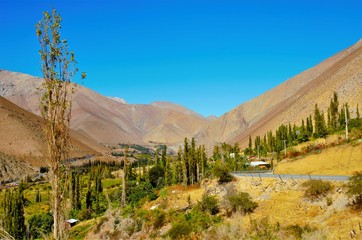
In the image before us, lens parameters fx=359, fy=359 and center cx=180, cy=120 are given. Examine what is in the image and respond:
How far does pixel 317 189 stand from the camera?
78.4 ft

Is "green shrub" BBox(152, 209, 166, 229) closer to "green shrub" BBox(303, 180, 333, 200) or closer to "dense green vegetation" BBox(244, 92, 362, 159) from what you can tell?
"green shrub" BBox(303, 180, 333, 200)

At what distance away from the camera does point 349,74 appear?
11806 centimetres

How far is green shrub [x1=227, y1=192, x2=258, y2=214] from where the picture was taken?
26.9 metres

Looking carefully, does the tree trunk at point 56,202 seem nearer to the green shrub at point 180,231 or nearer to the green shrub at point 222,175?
the green shrub at point 180,231

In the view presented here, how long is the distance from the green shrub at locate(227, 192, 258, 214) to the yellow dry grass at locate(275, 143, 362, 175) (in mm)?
9562

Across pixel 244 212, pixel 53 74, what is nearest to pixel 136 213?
pixel 244 212

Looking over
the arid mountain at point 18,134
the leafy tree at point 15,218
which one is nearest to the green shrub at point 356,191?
the leafy tree at point 15,218

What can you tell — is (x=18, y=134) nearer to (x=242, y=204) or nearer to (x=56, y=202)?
(x=242, y=204)

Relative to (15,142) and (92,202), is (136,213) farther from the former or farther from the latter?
(15,142)

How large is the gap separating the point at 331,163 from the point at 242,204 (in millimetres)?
12993

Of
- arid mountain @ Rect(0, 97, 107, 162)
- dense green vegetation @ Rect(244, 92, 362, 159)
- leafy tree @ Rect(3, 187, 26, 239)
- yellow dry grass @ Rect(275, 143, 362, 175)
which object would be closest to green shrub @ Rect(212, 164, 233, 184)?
yellow dry grass @ Rect(275, 143, 362, 175)

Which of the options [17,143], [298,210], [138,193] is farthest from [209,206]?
[17,143]

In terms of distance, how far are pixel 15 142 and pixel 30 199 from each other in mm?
90672

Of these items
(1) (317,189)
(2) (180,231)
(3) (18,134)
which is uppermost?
(3) (18,134)
